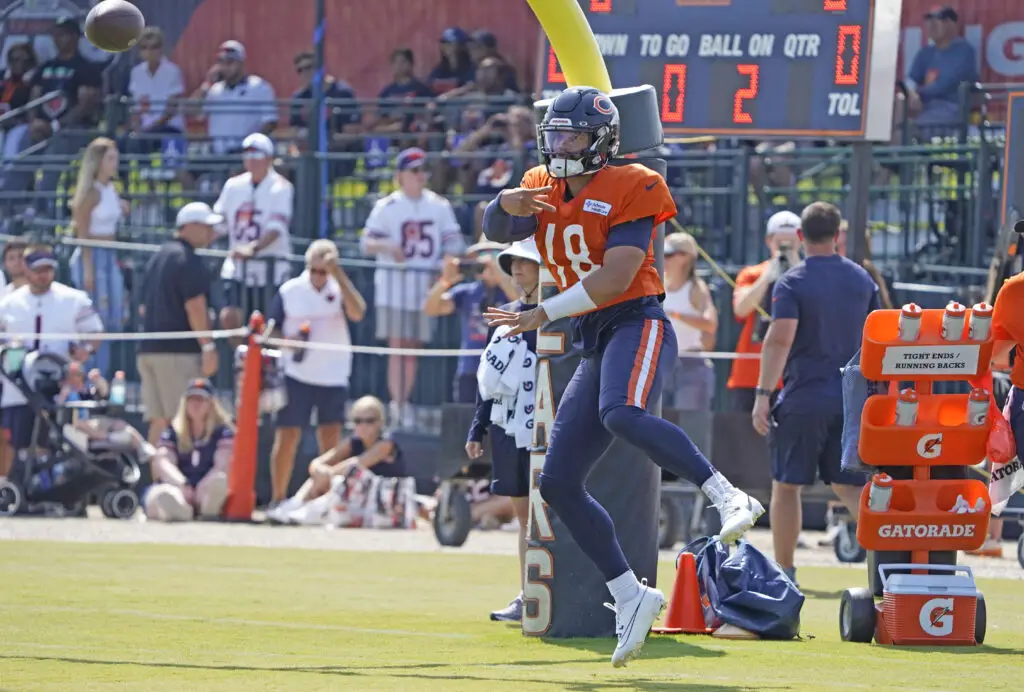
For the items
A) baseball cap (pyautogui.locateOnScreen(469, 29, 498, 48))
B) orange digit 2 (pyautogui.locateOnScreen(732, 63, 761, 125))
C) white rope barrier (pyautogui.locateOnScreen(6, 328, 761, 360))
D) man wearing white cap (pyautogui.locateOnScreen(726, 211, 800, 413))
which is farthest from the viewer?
baseball cap (pyautogui.locateOnScreen(469, 29, 498, 48))

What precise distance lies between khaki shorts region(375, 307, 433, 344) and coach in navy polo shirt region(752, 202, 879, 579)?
261 inches

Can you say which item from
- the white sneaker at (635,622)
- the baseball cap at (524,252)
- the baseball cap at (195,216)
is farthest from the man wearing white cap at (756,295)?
the white sneaker at (635,622)

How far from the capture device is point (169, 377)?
55.2ft

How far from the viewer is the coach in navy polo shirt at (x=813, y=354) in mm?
10938

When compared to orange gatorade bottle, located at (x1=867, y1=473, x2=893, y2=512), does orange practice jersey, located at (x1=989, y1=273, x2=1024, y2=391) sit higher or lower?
higher

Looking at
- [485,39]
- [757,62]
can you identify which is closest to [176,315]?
[757,62]

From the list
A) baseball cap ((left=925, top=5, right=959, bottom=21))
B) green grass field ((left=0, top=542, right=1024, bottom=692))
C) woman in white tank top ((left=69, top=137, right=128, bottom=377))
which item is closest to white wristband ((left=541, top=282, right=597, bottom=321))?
green grass field ((left=0, top=542, right=1024, bottom=692))

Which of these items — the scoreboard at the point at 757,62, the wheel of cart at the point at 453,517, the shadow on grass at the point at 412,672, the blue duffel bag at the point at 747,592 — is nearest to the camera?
the shadow on grass at the point at 412,672

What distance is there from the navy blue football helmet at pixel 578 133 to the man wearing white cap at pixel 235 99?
47.6 feet

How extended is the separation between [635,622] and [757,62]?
6900 millimetres

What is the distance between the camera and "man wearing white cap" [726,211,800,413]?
13.3m

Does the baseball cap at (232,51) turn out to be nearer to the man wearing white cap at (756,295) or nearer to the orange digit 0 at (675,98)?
the man wearing white cap at (756,295)

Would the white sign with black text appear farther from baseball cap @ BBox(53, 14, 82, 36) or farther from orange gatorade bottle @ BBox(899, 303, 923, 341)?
baseball cap @ BBox(53, 14, 82, 36)

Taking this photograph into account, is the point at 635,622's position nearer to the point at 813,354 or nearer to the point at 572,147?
the point at 572,147
